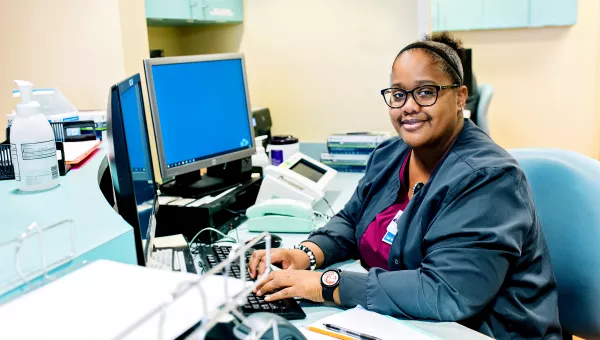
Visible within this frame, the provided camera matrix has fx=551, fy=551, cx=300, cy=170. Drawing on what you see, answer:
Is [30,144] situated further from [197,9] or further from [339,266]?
[197,9]

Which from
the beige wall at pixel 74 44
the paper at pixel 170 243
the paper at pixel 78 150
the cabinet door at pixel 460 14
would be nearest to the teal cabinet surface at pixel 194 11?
the beige wall at pixel 74 44

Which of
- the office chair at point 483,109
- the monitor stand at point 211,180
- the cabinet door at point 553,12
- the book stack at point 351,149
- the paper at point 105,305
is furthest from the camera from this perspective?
the cabinet door at point 553,12

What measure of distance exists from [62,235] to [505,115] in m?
4.41

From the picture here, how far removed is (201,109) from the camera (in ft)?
6.27

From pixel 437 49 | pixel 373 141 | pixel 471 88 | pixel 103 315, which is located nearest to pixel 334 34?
pixel 373 141

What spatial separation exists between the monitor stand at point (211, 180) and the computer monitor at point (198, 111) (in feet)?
0.08

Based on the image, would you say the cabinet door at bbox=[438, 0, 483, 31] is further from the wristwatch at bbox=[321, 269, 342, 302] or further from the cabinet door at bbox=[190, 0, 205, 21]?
the wristwatch at bbox=[321, 269, 342, 302]

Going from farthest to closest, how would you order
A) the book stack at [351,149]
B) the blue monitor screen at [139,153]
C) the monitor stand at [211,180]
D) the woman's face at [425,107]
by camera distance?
the book stack at [351,149] < the monitor stand at [211,180] < the woman's face at [425,107] < the blue monitor screen at [139,153]

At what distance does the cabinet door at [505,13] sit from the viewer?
4.30m

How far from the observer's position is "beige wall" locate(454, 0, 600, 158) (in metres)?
4.37

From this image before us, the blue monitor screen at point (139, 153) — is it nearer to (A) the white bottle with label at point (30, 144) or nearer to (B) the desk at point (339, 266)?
(A) the white bottle with label at point (30, 144)

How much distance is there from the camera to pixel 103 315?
620 mm

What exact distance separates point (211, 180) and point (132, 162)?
819mm

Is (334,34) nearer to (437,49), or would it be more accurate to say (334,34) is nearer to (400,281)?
(437,49)
